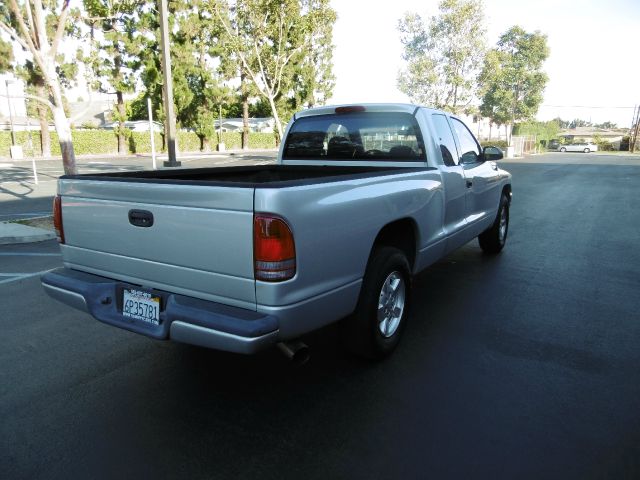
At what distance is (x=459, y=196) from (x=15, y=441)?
3.99 meters

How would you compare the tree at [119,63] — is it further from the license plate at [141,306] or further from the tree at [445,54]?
the license plate at [141,306]

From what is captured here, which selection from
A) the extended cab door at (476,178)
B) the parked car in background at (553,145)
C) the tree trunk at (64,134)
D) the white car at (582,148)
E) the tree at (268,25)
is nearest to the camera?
the extended cab door at (476,178)

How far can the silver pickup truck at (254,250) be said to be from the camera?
2482 mm

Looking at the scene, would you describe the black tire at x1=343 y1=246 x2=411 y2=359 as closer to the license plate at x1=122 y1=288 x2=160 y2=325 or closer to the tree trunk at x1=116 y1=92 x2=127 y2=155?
the license plate at x1=122 y1=288 x2=160 y2=325

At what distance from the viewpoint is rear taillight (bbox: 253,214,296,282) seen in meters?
2.43

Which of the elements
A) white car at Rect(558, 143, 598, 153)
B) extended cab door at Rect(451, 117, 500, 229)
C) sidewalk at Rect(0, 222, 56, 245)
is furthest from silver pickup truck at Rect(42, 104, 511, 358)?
white car at Rect(558, 143, 598, 153)

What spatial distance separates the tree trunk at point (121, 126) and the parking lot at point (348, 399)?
34010 millimetres

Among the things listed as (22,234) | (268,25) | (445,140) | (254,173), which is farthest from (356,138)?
(268,25)

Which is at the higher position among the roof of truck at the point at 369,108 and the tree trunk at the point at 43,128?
the tree trunk at the point at 43,128

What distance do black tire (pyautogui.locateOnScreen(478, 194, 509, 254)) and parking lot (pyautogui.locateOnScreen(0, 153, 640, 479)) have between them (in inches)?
65.1

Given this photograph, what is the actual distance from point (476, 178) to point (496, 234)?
175 cm

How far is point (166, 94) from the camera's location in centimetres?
1155

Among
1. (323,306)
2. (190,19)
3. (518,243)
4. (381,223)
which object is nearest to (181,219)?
(323,306)

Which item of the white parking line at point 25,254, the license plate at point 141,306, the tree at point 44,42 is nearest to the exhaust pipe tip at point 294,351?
the license plate at point 141,306
